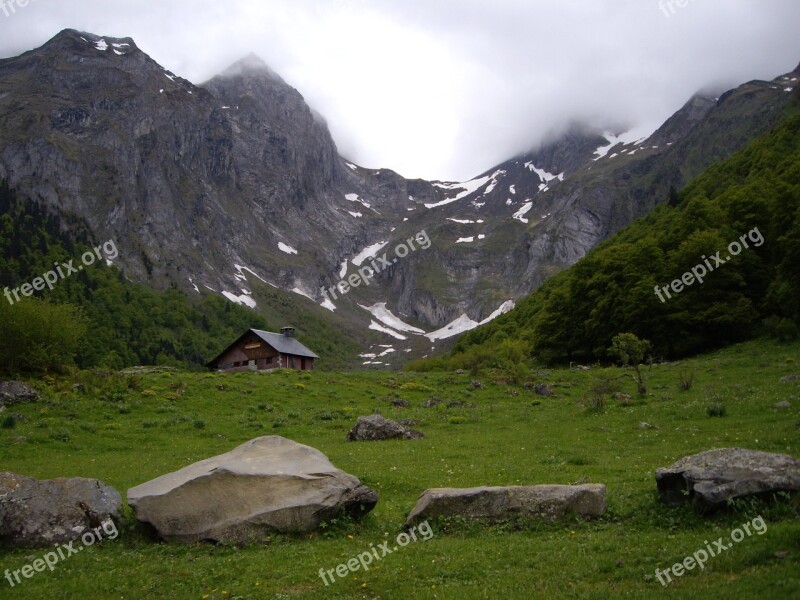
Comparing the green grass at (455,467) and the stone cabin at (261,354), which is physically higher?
the stone cabin at (261,354)

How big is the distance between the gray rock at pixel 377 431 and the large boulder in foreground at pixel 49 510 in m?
15.9

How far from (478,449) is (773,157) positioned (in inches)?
3782

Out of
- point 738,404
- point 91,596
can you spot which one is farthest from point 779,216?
point 91,596

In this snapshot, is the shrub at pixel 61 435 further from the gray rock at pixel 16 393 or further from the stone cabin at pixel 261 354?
the stone cabin at pixel 261 354

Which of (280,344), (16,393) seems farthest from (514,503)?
(280,344)

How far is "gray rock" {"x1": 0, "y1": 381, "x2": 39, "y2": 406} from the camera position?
122ft

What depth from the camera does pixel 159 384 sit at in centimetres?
4778

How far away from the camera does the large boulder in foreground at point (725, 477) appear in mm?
11891

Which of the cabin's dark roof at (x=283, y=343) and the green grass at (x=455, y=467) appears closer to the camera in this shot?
the green grass at (x=455, y=467)

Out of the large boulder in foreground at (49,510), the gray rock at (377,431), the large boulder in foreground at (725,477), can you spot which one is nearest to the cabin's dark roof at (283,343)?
the gray rock at (377,431)

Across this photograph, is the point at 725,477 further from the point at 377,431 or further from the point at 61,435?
the point at 61,435

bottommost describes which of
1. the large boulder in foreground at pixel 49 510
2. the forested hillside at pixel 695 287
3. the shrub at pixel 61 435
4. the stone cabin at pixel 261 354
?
the forested hillside at pixel 695 287

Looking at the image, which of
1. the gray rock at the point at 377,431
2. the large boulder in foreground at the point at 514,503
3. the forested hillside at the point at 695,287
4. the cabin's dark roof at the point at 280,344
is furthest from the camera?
the cabin's dark roof at the point at 280,344

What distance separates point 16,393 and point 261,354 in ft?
175
